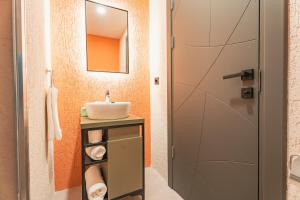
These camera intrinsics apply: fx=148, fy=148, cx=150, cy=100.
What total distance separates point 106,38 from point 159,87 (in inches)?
34.1

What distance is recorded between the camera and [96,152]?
122 cm

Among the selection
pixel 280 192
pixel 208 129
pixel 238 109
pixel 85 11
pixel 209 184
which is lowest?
pixel 209 184

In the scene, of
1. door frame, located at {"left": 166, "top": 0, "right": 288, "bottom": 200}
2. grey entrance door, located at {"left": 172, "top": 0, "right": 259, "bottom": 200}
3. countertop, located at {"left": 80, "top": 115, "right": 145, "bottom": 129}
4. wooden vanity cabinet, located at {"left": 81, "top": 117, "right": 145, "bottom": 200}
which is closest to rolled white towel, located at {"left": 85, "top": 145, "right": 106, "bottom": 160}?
wooden vanity cabinet, located at {"left": 81, "top": 117, "right": 145, "bottom": 200}

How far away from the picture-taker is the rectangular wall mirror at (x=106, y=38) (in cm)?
168

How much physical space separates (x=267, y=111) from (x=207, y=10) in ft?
2.69

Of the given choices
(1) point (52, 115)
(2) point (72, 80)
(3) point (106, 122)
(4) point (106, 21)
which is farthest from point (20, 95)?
(4) point (106, 21)

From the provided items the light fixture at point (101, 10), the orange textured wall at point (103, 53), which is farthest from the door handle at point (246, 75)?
the light fixture at point (101, 10)

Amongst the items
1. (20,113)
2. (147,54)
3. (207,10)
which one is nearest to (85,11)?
(147,54)

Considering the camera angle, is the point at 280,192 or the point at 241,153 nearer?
the point at 280,192

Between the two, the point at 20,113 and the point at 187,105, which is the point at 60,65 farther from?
the point at 187,105

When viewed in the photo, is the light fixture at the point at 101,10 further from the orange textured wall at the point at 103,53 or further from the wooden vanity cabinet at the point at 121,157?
the wooden vanity cabinet at the point at 121,157

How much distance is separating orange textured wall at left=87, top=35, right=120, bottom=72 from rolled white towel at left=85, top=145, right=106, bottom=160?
907 mm

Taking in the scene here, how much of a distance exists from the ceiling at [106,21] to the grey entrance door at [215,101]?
680mm

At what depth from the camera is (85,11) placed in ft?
5.38
